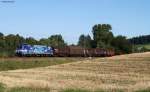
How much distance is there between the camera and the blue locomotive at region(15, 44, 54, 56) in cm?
7965

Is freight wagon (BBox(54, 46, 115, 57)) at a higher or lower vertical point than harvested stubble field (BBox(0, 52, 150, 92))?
higher

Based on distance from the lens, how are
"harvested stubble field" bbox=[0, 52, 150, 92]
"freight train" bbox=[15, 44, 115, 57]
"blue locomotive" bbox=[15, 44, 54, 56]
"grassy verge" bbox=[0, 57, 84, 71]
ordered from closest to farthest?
1. "harvested stubble field" bbox=[0, 52, 150, 92]
2. "grassy verge" bbox=[0, 57, 84, 71]
3. "blue locomotive" bbox=[15, 44, 54, 56]
4. "freight train" bbox=[15, 44, 115, 57]

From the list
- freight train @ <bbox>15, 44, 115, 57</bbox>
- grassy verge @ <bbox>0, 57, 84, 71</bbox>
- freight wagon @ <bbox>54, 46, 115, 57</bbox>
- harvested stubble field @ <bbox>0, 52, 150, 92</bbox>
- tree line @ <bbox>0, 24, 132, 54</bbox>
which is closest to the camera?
harvested stubble field @ <bbox>0, 52, 150, 92</bbox>

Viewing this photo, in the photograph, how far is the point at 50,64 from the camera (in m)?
56.0

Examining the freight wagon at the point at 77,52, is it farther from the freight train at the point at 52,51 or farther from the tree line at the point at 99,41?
the tree line at the point at 99,41

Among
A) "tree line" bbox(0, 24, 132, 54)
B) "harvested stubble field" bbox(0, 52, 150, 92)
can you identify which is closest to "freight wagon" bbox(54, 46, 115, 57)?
"tree line" bbox(0, 24, 132, 54)

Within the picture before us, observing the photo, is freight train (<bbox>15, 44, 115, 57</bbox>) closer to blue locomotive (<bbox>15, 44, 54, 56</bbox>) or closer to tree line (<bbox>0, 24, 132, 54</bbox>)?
blue locomotive (<bbox>15, 44, 54, 56</bbox>)

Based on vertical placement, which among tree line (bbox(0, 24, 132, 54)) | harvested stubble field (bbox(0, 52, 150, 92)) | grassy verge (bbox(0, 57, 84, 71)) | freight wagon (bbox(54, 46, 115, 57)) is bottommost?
harvested stubble field (bbox(0, 52, 150, 92))

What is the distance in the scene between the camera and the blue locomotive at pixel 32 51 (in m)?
79.7

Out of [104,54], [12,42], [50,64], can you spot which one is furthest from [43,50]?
[12,42]

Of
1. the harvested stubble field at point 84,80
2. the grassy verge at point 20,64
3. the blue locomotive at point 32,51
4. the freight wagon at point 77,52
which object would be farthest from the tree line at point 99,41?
the harvested stubble field at point 84,80

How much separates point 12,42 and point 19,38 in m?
6.26

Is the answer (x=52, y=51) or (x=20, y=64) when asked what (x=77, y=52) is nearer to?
(x=52, y=51)

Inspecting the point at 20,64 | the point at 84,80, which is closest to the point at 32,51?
the point at 20,64
